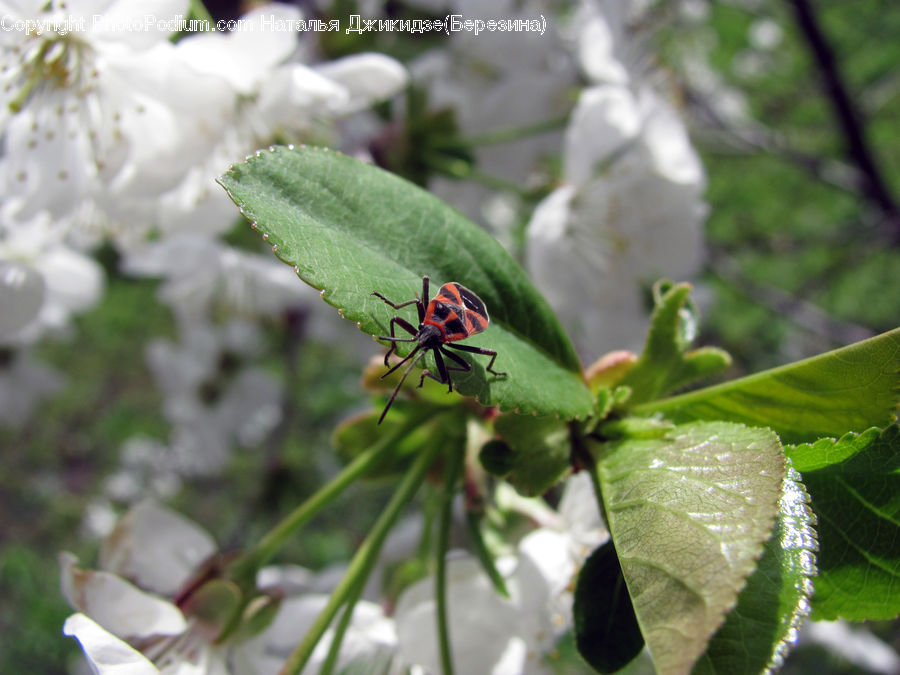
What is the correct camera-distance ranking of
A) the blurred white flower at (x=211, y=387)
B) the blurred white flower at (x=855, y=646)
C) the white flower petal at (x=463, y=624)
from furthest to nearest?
the blurred white flower at (x=855, y=646) → the blurred white flower at (x=211, y=387) → the white flower petal at (x=463, y=624)

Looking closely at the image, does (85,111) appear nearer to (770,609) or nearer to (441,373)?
(441,373)

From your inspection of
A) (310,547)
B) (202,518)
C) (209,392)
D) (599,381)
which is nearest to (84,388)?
(202,518)

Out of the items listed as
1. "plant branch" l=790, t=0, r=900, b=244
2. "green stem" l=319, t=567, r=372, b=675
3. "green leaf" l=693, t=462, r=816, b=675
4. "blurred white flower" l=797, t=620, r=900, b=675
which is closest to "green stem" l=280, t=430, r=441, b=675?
"green stem" l=319, t=567, r=372, b=675

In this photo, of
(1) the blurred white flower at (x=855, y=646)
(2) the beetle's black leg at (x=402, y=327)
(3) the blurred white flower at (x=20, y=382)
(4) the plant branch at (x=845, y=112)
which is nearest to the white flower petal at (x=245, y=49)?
(2) the beetle's black leg at (x=402, y=327)

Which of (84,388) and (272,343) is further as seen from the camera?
(84,388)

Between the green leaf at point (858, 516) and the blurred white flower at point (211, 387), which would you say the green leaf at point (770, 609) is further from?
the blurred white flower at point (211, 387)

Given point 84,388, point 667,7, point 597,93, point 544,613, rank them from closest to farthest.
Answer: point 544,613
point 597,93
point 667,7
point 84,388

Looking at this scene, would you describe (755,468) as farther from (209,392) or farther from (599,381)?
(209,392)
